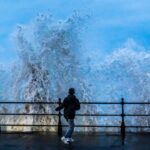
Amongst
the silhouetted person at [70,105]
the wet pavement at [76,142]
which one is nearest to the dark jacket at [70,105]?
the silhouetted person at [70,105]

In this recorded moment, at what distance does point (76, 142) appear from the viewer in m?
18.8

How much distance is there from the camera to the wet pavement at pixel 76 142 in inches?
699

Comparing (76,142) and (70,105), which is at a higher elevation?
(70,105)

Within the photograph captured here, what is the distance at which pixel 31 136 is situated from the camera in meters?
20.3

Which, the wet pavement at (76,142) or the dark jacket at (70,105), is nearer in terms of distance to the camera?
the wet pavement at (76,142)

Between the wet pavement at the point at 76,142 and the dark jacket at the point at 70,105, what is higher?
the dark jacket at the point at 70,105

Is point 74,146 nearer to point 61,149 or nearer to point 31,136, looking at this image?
point 61,149

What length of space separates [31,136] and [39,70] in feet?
46.2

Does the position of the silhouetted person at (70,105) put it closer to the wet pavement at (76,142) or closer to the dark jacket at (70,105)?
the dark jacket at (70,105)

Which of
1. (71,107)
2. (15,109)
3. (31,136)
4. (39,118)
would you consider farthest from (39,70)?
(71,107)

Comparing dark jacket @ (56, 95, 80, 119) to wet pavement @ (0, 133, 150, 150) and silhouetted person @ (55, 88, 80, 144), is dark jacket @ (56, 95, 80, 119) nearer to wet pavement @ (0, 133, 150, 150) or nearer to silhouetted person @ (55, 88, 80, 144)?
silhouetted person @ (55, 88, 80, 144)

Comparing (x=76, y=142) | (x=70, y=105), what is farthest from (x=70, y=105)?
(x=76, y=142)

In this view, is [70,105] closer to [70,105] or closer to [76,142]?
[70,105]

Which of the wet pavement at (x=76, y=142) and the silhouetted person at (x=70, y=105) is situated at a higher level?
the silhouetted person at (x=70, y=105)
